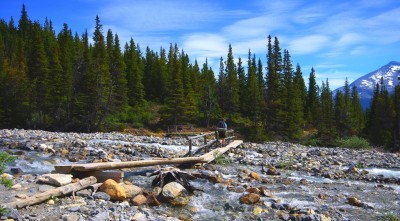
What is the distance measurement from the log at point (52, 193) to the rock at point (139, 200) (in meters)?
1.43

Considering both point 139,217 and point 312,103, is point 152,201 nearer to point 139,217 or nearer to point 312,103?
point 139,217

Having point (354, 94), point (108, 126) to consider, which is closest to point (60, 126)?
point (108, 126)

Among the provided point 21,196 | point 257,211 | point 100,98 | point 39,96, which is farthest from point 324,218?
point 39,96

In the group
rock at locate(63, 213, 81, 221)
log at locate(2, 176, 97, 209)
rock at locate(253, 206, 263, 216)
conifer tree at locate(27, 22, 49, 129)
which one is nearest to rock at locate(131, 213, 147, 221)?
rock at locate(63, 213, 81, 221)

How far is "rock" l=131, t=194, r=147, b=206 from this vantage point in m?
8.86

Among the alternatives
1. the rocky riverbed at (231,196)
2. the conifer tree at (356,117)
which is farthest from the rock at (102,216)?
the conifer tree at (356,117)

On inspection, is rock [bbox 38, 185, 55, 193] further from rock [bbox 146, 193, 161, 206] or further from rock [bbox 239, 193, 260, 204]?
rock [bbox 239, 193, 260, 204]

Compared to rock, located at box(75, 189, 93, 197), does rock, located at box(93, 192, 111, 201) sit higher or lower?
lower

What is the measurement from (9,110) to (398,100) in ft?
185

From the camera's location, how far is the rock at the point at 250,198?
9555mm

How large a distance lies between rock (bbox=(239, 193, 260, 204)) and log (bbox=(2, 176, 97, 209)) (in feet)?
13.5

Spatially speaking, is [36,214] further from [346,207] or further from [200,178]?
[346,207]

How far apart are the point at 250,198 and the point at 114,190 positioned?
3.60 meters

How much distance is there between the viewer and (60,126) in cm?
4491
